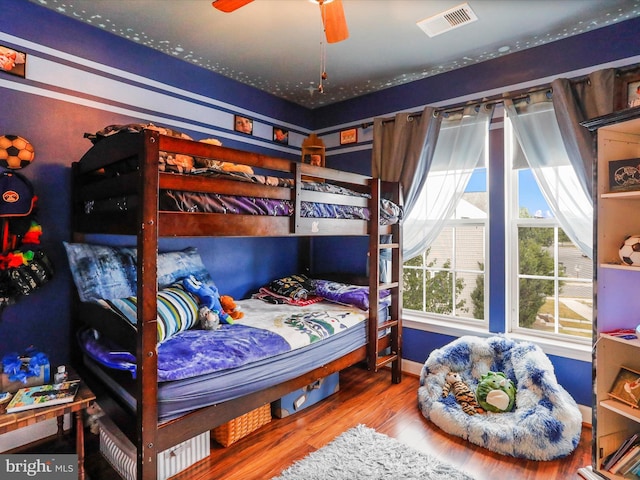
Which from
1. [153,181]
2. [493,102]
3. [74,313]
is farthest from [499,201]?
[74,313]

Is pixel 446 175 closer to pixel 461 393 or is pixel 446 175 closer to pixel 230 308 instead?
pixel 461 393

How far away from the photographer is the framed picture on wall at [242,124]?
3354 millimetres

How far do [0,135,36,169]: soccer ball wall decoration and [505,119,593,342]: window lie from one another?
11.0 ft

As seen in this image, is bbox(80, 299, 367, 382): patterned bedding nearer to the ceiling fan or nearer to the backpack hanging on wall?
the backpack hanging on wall

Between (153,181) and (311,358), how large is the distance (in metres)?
1.42

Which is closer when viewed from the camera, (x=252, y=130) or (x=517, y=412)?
(x=517, y=412)

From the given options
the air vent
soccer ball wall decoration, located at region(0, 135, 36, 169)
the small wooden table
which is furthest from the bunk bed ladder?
soccer ball wall decoration, located at region(0, 135, 36, 169)

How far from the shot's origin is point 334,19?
5.84 ft

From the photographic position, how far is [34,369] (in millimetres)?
1846

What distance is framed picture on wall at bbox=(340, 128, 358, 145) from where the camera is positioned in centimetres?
376

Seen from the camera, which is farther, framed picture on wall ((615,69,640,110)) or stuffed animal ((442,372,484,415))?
stuffed animal ((442,372,484,415))

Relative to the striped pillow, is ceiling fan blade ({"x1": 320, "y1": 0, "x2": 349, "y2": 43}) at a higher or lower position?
higher

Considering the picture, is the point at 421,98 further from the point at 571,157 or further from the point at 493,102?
the point at 571,157

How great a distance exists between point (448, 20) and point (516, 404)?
2594 millimetres
